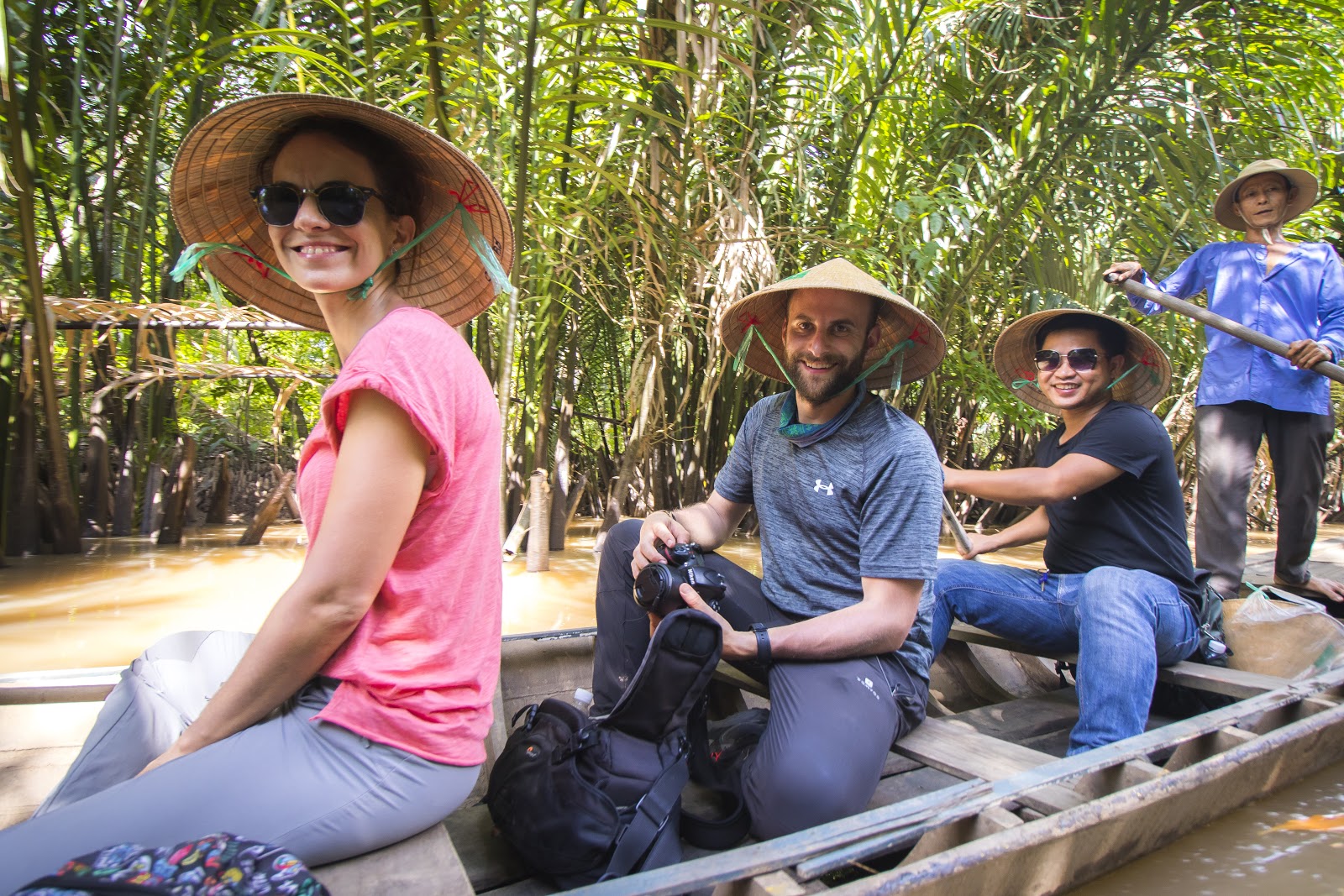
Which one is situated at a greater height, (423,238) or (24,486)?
(423,238)

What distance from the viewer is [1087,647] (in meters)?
1.86

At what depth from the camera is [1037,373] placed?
2.45 m

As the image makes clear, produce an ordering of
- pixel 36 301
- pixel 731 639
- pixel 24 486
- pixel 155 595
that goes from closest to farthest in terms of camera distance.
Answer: pixel 731 639
pixel 36 301
pixel 155 595
pixel 24 486

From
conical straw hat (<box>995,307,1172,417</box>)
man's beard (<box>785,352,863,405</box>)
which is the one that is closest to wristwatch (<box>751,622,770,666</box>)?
man's beard (<box>785,352,863,405</box>)

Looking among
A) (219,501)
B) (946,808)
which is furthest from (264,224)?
(219,501)

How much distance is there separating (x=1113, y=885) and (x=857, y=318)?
1.15 metres

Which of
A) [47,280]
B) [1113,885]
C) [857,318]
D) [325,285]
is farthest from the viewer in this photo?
[47,280]

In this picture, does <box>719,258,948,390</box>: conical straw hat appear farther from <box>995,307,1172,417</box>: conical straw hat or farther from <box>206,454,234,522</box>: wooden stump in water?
<box>206,454,234,522</box>: wooden stump in water

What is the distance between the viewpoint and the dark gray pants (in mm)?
1446

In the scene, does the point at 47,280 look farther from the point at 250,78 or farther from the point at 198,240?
the point at 198,240

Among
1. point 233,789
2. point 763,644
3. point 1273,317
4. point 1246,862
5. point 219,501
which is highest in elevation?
point 1273,317

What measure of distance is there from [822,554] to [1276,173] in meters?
2.29

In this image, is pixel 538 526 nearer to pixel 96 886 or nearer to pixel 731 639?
pixel 731 639

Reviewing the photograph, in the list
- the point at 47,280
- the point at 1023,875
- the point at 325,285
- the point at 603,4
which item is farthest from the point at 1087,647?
the point at 47,280
